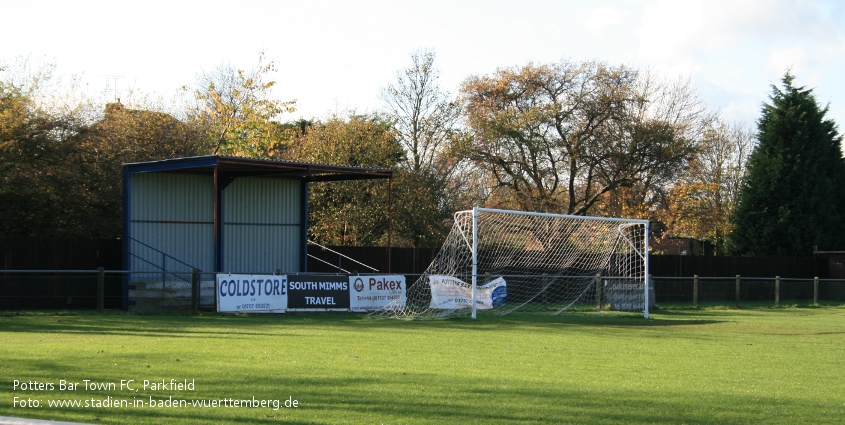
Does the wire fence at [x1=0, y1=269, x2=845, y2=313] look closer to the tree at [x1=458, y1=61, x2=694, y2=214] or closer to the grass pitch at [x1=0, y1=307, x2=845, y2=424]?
the grass pitch at [x1=0, y1=307, x2=845, y2=424]

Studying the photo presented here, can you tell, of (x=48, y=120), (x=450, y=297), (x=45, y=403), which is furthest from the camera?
(x=48, y=120)

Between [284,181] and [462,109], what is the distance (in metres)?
19.9

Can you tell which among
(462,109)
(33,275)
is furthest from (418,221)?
(33,275)

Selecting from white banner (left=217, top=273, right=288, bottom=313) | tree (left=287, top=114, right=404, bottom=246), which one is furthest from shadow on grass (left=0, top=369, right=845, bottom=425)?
tree (left=287, top=114, right=404, bottom=246)

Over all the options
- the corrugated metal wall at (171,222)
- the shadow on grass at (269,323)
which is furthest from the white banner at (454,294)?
the corrugated metal wall at (171,222)

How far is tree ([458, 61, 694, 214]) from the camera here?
4731cm

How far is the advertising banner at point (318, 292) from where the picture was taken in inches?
979

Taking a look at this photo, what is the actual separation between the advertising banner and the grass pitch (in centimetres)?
438

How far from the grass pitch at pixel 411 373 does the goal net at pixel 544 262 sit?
6.69 meters

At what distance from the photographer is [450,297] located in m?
25.3

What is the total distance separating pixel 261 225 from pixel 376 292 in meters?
6.37

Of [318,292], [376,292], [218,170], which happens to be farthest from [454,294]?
[218,170]

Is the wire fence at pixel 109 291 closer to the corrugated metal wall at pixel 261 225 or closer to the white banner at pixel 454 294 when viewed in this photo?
the corrugated metal wall at pixel 261 225

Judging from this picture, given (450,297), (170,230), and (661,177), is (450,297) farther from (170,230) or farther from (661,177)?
(661,177)
